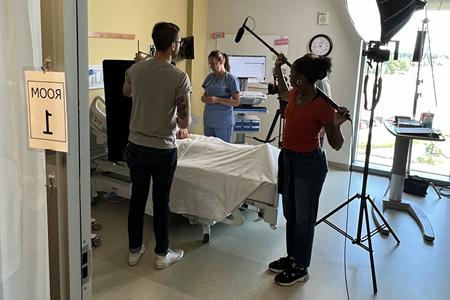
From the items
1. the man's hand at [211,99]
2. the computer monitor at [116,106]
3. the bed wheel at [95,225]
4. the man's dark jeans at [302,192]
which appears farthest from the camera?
the man's hand at [211,99]

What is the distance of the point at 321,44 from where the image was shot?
204 inches

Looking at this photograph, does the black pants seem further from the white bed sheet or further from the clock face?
the clock face

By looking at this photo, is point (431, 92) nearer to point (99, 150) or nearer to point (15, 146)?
point (99, 150)

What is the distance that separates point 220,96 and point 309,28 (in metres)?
1.90

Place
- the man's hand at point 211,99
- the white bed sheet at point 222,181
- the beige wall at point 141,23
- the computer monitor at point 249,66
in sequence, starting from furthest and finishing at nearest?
the computer monitor at point 249,66 < the beige wall at point 141,23 < the man's hand at point 211,99 < the white bed sheet at point 222,181

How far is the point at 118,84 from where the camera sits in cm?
308

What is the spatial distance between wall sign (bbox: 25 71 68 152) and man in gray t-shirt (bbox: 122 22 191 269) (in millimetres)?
1608

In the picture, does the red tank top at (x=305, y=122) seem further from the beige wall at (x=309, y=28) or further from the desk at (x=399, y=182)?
the beige wall at (x=309, y=28)

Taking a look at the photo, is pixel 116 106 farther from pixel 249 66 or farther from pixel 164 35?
pixel 249 66

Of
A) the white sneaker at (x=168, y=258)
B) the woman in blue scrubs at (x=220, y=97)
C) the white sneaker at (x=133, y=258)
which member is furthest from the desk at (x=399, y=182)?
the white sneaker at (x=133, y=258)

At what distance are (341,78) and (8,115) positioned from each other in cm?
481

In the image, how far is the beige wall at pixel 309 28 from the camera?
16.6ft

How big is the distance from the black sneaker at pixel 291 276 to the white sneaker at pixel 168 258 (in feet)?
2.23

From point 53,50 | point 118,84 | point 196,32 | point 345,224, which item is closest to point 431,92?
point 345,224
